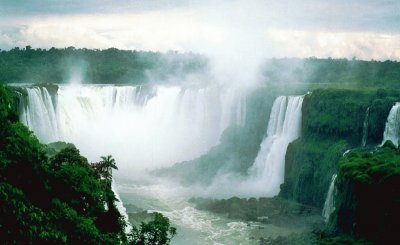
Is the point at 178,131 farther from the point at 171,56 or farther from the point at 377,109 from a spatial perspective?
the point at 171,56

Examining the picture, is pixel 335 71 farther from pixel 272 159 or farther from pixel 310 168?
pixel 310 168

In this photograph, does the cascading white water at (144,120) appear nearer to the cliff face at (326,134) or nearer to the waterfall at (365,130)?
the cliff face at (326,134)

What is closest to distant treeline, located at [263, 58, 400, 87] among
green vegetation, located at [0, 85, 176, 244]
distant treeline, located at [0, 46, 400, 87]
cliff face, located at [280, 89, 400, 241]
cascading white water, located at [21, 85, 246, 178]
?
distant treeline, located at [0, 46, 400, 87]

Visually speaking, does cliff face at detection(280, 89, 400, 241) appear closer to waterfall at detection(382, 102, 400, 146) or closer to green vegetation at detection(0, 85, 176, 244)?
waterfall at detection(382, 102, 400, 146)

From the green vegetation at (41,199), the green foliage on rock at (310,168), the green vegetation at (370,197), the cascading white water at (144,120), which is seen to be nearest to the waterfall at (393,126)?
the green foliage on rock at (310,168)

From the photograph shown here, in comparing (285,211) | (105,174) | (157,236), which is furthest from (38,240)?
(285,211)

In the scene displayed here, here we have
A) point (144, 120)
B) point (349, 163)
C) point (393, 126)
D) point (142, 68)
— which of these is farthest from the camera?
point (142, 68)

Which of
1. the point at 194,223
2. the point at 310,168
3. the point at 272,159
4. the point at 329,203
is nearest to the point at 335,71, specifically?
the point at 272,159
